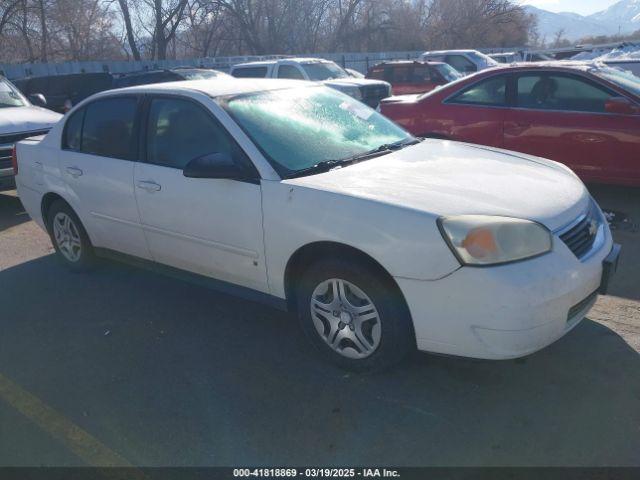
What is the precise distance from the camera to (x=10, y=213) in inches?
302

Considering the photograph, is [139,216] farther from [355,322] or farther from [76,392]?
[355,322]

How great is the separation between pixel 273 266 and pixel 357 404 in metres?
0.95

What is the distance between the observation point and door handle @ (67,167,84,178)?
4.68 m

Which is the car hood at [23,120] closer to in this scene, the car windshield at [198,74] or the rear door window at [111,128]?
the rear door window at [111,128]

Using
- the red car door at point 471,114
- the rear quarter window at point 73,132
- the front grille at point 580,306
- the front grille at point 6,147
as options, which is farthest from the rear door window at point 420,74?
the front grille at point 580,306

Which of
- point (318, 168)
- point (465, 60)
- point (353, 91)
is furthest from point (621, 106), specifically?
point (465, 60)

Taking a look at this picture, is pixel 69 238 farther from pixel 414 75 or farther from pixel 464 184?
pixel 414 75

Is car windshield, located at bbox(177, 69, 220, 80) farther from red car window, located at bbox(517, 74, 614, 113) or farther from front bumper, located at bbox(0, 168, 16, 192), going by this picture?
red car window, located at bbox(517, 74, 614, 113)

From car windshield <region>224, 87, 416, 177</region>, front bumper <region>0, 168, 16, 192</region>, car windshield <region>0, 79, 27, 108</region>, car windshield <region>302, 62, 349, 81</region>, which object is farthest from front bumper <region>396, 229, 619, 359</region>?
car windshield <region>302, 62, 349, 81</region>

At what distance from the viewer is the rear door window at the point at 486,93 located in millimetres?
6609

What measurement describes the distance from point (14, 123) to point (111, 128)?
14.0 ft

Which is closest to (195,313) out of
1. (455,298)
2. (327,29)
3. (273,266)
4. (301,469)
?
(273,266)

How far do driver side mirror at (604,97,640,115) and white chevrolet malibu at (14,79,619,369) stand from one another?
2.39m

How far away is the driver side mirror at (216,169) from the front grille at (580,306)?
1.93m
